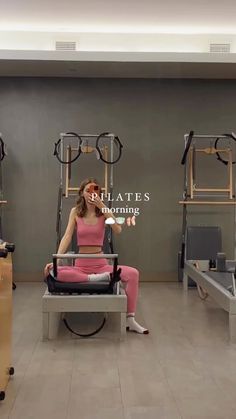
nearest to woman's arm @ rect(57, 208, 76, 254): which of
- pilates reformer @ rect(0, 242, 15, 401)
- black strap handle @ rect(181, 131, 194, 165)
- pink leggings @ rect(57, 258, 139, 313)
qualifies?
pink leggings @ rect(57, 258, 139, 313)

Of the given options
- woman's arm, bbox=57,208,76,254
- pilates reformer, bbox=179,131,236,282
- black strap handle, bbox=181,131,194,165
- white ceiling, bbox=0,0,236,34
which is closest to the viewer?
woman's arm, bbox=57,208,76,254

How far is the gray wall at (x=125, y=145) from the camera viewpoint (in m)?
6.29

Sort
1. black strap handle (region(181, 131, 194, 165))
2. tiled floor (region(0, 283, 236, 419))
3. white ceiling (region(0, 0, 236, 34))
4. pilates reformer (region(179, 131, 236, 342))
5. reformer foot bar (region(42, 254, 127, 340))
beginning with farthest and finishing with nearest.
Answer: black strap handle (region(181, 131, 194, 165)) → pilates reformer (region(179, 131, 236, 342)) → white ceiling (region(0, 0, 236, 34)) → reformer foot bar (region(42, 254, 127, 340)) → tiled floor (region(0, 283, 236, 419))

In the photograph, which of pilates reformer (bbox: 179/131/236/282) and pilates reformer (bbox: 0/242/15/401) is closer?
pilates reformer (bbox: 0/242/15/401)

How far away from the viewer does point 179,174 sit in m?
6.39

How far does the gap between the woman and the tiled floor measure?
1.08 ft

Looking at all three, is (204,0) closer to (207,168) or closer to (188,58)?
(188,58)

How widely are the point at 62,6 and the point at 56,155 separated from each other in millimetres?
1834

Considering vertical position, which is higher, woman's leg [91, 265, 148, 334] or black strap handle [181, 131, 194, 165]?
black strap handle [181, 131, 194, 165]

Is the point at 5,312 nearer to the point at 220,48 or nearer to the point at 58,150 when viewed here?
the point at 58,150

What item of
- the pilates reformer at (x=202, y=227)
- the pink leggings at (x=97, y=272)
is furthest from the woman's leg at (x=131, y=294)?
the pilates reformer at (x=202, y=227)

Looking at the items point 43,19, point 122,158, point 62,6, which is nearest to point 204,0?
point 62,6

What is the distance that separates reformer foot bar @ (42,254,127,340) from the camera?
12.1 feet

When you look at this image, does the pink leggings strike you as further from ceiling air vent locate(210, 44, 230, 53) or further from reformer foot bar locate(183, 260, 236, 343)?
ceiling air vent locate(210, 44, 230, 53)
